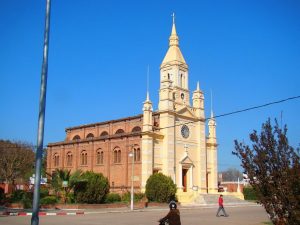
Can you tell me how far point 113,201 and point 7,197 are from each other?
1097 cm

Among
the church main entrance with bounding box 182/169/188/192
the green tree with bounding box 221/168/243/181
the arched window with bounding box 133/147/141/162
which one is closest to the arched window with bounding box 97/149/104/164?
the arched window with bounding box 133/147/141/162

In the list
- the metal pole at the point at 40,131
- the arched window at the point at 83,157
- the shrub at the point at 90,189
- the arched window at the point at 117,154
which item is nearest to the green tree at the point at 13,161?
the arched window at the point at 83,157

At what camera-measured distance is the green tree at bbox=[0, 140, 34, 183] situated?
60781 mm

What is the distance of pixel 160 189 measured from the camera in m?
44.7

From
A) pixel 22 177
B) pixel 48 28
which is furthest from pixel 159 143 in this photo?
pixel 48 28

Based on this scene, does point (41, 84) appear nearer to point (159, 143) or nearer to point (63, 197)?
point (63, 197)

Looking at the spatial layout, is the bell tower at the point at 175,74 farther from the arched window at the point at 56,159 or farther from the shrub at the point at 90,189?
the arched window at the point at 56,159

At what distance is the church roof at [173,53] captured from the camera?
58.4 m

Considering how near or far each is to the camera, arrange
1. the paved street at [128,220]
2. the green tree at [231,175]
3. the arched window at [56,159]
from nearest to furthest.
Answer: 1. the paved street at [128,220]
2. the arched window at [56,159]
3. the green tree at [231,175]

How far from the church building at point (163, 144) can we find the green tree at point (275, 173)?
1425 inches

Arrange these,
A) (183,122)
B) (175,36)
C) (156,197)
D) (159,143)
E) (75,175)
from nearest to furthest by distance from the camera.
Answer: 1. (75,175)
2. (156,197)
3. (159,143)
4. (183,122)
5. (175,36)

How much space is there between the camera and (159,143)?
5197 cm

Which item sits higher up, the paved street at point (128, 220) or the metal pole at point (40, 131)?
the metal pole at point (40, 131)

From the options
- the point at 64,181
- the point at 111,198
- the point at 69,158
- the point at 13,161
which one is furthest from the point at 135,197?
the point at 13,161
